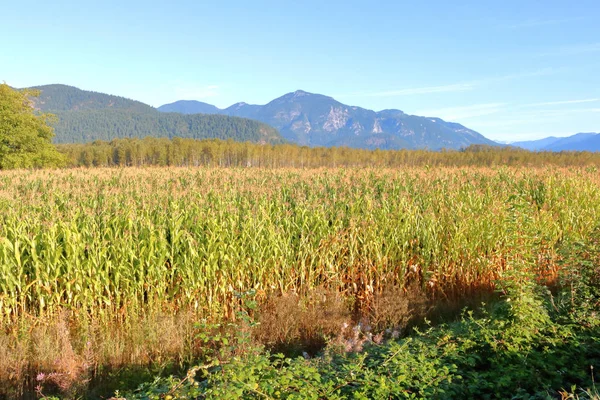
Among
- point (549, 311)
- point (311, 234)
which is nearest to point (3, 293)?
point (311, 234)

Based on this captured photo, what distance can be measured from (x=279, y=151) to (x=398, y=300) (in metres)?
107

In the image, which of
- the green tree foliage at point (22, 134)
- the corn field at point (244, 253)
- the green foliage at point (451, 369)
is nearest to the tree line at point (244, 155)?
the green tree foliage at point (22, 134)

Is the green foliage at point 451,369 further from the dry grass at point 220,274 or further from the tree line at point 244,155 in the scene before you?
the tree line at point 244,155

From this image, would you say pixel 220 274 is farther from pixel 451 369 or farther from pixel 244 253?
pixel 451 369

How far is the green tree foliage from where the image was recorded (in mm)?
44769

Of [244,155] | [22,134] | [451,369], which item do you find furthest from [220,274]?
[244,155]

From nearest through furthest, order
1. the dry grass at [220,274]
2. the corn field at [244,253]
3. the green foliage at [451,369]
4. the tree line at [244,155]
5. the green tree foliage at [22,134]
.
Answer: the green foliage at [451,369] → the dry grass at [220,274] → the corn field at [244,253] → the green tree foliage at [22,134] → the tree line at [244,155]

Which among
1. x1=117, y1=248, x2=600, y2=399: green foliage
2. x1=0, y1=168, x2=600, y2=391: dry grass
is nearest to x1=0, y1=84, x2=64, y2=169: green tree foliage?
x1=0, y1=168, x2=600, y2=391: dry grass

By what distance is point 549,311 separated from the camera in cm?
630

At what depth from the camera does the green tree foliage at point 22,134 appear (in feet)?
147

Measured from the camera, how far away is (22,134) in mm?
45469

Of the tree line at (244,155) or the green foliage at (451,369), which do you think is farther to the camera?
the tree line at (244,155)

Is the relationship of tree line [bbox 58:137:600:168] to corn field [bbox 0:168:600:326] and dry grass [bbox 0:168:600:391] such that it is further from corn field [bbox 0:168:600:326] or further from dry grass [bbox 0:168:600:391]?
dry grass [bbox 0:168:600:391]

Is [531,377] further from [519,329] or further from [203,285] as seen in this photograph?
[203,285]
